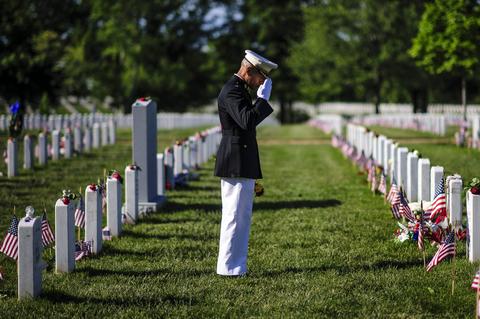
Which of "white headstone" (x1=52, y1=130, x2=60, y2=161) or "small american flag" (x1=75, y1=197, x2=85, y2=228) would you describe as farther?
"white headstone" (x1=52, y1=130, x2=60, y2=161)

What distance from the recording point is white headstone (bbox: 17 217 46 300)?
23.4 feet

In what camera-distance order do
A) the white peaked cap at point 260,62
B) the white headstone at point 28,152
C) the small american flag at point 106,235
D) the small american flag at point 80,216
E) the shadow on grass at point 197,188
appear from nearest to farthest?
the white peaked cap at point 260,62 → the small american flag at point 80,216 → the small american flag at point 106,235 → the shadow on grass at point 197,188 → the white headstone at point 28,152

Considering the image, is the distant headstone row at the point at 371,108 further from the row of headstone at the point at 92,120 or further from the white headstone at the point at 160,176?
the white headstone at the point at 160,176

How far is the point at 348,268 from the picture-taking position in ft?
28.5

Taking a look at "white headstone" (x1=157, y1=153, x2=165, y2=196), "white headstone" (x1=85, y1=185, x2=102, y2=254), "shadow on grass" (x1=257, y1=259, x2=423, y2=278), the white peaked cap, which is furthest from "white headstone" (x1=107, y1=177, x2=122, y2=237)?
"white headstone" (x1=157, y1=153, x2=165, y2=196)

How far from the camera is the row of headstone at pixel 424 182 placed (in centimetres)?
853

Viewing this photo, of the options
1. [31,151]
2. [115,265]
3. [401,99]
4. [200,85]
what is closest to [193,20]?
[200,85]

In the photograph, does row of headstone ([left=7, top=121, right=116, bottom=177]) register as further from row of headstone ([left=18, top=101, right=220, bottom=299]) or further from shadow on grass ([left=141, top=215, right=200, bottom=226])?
shadow on grass ([left=141, top=215, right=200, bottom=226])

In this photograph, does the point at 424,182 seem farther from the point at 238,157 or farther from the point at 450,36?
the point at 450,36

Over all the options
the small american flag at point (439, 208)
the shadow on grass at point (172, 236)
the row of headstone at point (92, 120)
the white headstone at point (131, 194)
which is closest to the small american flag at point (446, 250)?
the small american flag at point (439, 208)

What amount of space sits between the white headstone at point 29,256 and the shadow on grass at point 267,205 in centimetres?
592

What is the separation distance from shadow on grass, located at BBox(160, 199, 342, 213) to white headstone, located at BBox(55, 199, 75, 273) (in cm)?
→ 485

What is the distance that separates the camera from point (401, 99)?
9550 centimetres

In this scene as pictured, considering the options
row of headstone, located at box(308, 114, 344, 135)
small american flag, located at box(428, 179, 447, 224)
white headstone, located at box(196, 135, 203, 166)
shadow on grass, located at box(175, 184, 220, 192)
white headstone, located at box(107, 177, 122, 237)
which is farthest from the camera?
row of headstone, located at box(308, 114, 344, 135)
